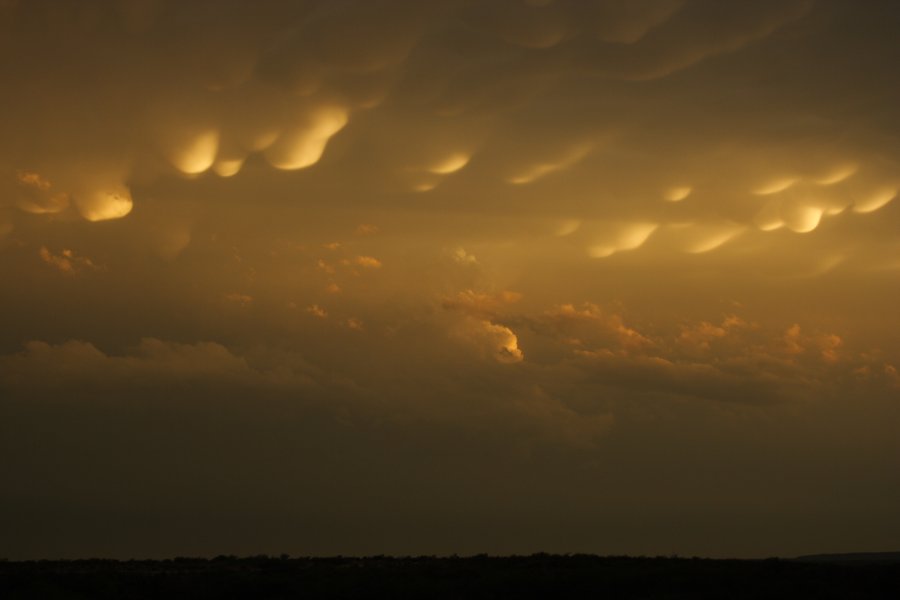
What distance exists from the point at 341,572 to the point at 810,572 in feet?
89.1

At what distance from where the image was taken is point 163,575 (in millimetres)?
54625

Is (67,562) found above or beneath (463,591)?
above

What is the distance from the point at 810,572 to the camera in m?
50.1

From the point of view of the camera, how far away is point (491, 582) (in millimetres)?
48688

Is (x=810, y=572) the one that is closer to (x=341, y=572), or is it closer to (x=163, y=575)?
(x=341, y=572)

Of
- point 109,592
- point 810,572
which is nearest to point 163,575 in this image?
point 109,592

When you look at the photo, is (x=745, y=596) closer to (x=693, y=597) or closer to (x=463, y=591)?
(x=693, y=597)

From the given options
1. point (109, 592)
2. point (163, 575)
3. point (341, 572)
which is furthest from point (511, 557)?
point (109, 592)

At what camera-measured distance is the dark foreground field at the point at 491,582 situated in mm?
45656

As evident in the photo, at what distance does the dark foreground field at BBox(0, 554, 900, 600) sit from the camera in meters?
45.7

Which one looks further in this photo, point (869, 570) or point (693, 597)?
point (869, 570)

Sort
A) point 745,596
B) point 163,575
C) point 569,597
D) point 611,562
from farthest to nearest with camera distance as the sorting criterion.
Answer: point 611,562
point 163,575
point 569,597
point 745,596

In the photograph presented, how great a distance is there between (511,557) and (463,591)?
70.4 ft

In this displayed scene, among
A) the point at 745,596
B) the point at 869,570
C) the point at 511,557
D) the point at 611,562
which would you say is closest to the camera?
the point at 745,596
